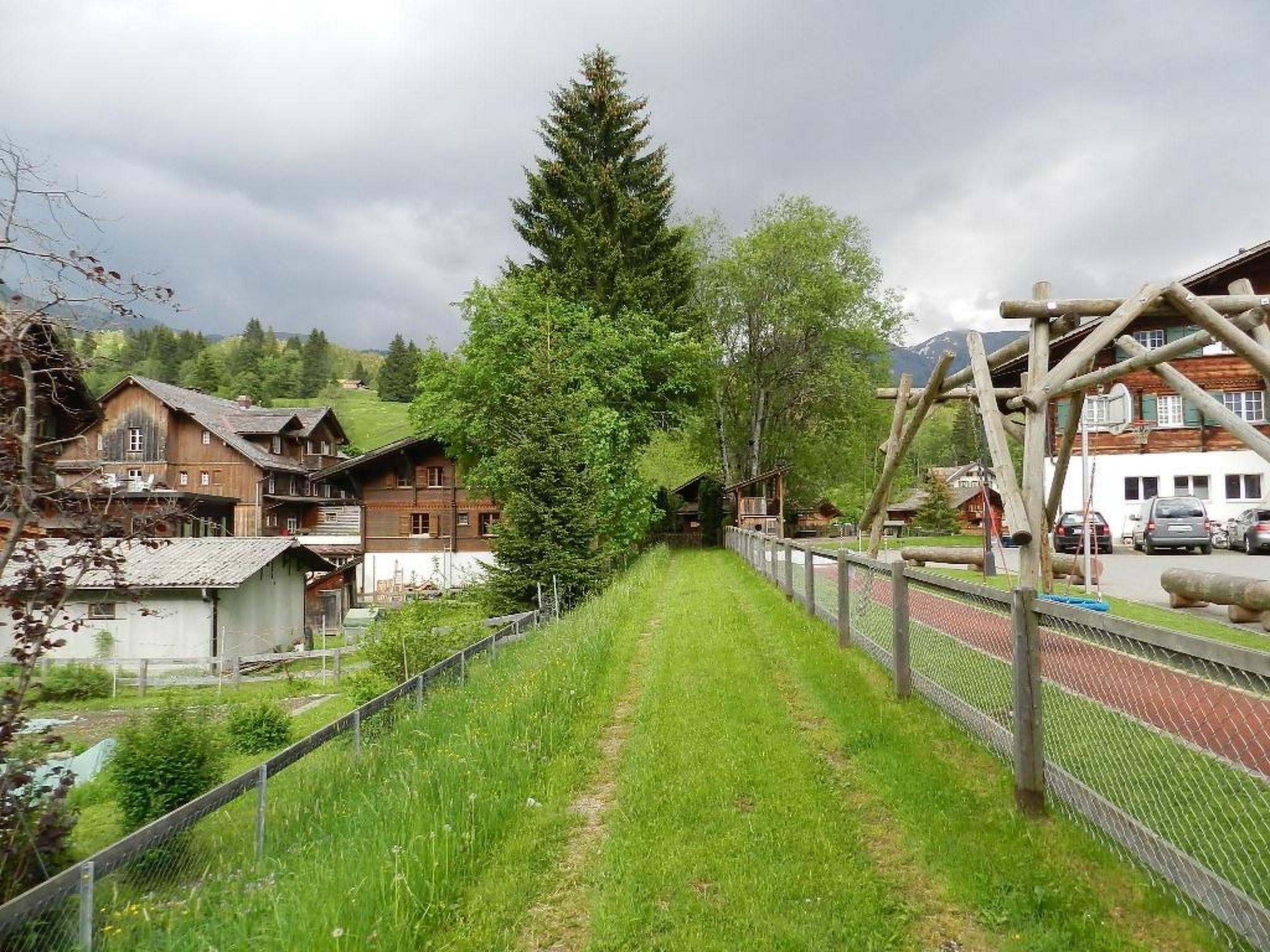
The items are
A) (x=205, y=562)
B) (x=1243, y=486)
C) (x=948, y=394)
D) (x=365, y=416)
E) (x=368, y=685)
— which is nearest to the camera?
(x=948, y=394)

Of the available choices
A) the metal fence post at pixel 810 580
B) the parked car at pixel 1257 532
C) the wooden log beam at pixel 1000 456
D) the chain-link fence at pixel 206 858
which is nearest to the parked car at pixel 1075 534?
the parked car at pixel 1257 532

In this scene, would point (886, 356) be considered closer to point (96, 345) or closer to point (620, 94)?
point (620, 94)

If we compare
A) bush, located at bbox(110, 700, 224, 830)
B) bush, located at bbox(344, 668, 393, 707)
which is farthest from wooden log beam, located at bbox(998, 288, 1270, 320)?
bush, located at bbox(344, 668, 393, 707)

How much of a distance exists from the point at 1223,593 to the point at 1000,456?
6.72 metres

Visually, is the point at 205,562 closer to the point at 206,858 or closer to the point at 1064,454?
the point at 206,858

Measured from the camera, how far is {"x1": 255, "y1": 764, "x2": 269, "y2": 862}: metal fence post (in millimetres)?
5219

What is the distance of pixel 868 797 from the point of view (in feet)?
17.2

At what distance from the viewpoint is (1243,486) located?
102ft

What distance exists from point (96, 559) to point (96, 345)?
1393 millimetres

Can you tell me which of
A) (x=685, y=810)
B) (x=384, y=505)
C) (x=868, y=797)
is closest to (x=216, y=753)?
(x=685, y=810)

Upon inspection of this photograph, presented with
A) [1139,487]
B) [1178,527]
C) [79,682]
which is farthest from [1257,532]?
[79,682]

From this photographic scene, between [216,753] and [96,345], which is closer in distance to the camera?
[96,345]

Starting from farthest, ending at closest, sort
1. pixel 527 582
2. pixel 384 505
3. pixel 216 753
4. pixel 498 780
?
1. pixel 384 505
2. pixel 527 582
3. pixel 216 753
4. pixel 498 780

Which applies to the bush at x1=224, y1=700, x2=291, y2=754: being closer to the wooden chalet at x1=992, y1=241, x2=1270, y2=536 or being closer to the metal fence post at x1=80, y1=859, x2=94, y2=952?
the metal fence post at x1=80, y1=859, x2=94, y2=952
